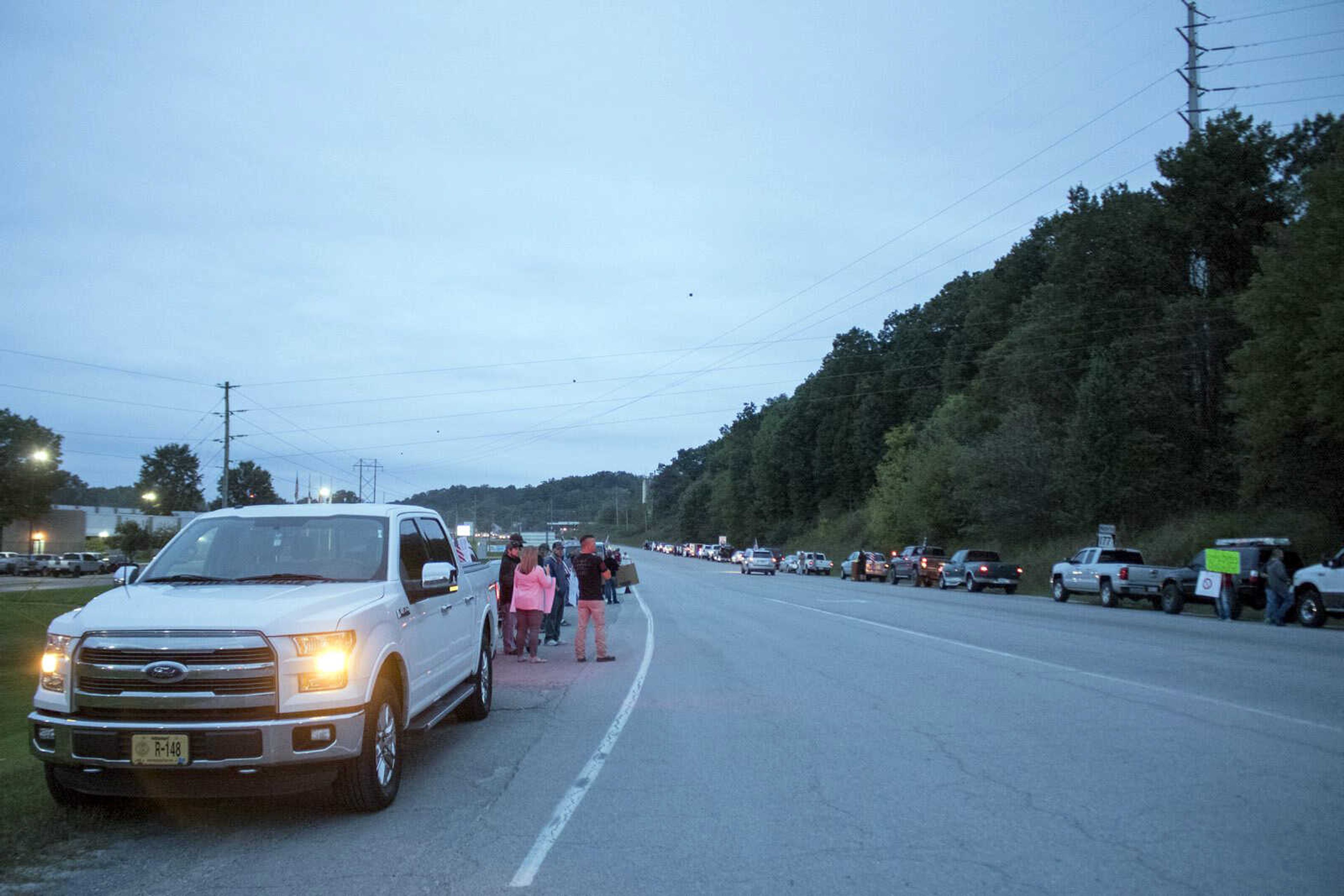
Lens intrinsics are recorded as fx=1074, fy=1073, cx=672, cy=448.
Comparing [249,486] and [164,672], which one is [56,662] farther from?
[249,486]

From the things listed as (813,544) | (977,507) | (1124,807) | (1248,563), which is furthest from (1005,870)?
(813,544)

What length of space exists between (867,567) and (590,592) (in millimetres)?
43805

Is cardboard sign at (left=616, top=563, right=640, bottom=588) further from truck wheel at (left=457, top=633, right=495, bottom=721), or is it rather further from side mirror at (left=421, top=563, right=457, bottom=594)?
side mirror at (left=421, top=563, right=457, bottom=594)

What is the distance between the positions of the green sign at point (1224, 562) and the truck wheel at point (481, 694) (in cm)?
2157

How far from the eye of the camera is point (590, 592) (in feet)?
49.8

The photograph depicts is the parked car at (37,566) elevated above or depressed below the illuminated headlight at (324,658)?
below

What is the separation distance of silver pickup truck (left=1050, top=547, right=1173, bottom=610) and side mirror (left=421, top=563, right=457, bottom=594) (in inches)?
1025

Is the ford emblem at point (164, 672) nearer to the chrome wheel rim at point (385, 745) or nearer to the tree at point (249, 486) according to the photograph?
the chrome wheel rim at point (385, 745)

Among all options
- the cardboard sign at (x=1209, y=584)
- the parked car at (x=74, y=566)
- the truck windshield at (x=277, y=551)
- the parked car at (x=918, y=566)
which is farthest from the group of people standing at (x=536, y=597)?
the parked car at (x=74, y=566)

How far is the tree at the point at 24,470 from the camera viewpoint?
7894 centimetres

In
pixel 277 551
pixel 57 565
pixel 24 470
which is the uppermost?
pixel 24 470

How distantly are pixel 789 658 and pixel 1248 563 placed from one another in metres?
15.8

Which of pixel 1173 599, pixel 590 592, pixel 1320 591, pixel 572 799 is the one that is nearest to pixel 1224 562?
pixel 1173 599

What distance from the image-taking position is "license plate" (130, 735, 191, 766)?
6.22m
